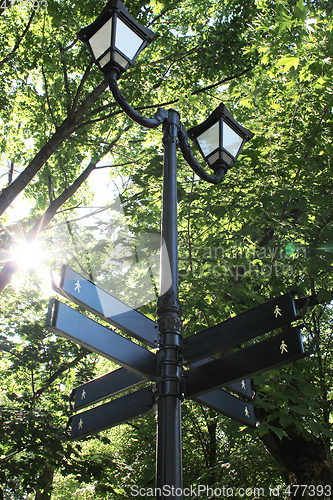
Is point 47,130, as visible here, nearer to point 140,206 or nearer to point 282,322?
point 140,206

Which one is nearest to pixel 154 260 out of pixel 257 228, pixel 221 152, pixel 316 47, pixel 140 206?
pixel 140 206

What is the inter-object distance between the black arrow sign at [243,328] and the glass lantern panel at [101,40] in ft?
7.09

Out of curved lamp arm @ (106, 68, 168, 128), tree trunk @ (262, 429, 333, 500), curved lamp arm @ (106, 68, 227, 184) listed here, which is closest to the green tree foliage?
tree trunk @ (262, 429, 333, 500)

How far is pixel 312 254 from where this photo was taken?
504cm

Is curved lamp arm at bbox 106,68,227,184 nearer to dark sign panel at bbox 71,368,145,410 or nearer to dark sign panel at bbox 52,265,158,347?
dark sign panel at bbox 52,265,158,347

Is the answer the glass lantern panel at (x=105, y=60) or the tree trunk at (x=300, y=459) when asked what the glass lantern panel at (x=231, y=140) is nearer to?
the glass lantern panel at (x=105, y=60)

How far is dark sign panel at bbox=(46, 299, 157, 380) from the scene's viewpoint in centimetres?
193

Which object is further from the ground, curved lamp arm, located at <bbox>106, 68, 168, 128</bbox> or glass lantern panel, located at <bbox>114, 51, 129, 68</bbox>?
glass lantern panel, located at <bbox>114, 51, 129, 68</bbox>

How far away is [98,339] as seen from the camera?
2.11 metres

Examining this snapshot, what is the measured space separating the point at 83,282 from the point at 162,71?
25.0 feet

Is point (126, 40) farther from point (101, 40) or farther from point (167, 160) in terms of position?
point (167, 160)

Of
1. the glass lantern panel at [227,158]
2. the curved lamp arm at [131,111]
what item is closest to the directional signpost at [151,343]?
the curved lamp arm at [131,111]

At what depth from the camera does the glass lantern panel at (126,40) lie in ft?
9.02

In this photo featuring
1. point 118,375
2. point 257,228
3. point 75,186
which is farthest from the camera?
point 75,186
